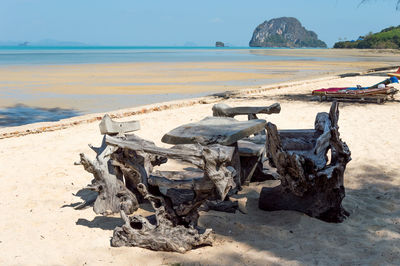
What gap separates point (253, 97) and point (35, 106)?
7783mm

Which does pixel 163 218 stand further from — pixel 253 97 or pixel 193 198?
pixel 253 97

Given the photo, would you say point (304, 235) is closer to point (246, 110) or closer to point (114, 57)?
point (246, 110)

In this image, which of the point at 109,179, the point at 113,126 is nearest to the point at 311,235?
the point at 109,179

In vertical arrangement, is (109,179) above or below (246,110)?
below

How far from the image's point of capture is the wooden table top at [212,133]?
447 centimetres

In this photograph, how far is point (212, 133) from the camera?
15.2 ft

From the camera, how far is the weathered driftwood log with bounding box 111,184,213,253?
3.54 m

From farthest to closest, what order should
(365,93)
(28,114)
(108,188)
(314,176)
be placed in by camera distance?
(28,114)
(365,93)
(108,188)
(314,176)

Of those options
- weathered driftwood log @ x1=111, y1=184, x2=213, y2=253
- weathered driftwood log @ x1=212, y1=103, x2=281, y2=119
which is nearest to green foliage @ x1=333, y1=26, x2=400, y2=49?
weathered driftwood log @ x1=212, y1=103, x2=281, y2=119

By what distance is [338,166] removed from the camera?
3.98 meters

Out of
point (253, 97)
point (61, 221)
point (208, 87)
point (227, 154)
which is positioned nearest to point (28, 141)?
point (61, 221)

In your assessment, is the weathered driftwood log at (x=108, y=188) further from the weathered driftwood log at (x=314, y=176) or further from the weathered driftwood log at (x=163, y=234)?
the weathered driftwood log at (x=314, y=176)

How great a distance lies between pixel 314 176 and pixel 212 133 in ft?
4.06

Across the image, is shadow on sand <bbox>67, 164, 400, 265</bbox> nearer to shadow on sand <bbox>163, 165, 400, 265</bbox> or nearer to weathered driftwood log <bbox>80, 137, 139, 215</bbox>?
shadow on sand <bbox>163, 165, 400, 265</bbox>
